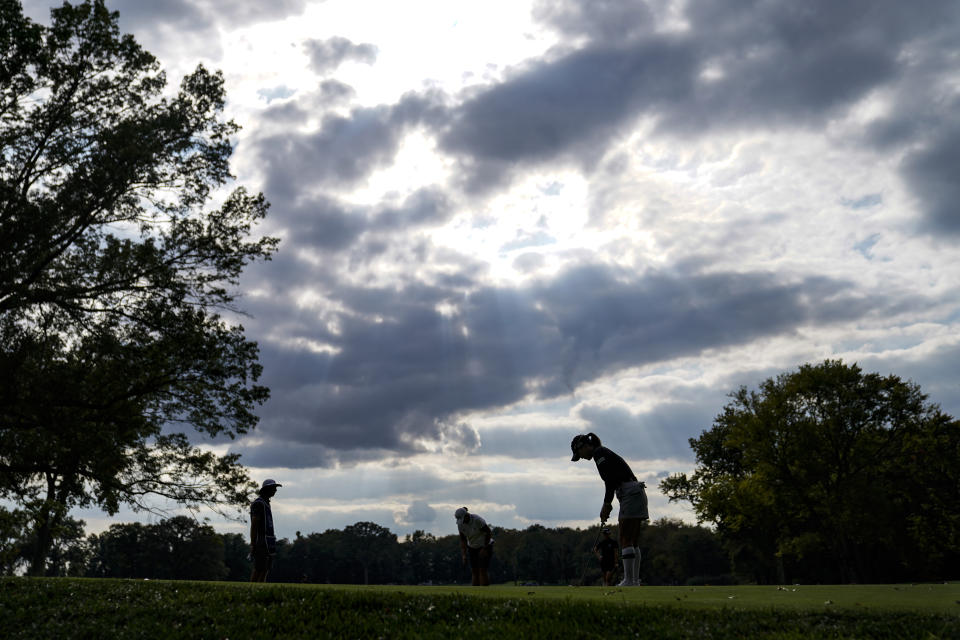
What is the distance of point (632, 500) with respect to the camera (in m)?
13.4

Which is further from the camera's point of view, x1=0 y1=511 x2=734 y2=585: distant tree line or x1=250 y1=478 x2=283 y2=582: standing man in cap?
x1=0 y1=511 x2=734 y2=585: distant tree line

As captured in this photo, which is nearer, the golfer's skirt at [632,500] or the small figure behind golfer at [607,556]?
the golfer's skirt at [632,500]

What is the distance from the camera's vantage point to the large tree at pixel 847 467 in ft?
134

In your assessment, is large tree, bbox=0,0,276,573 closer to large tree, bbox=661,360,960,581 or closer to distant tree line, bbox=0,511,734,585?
large tree, bbox=661,360,960,581

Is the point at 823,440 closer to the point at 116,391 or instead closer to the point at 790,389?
the point at 790,389

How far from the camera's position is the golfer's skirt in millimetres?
13320

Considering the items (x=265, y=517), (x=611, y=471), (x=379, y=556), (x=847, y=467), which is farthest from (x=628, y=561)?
(x=379, y=556)

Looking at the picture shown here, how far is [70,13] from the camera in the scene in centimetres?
1998

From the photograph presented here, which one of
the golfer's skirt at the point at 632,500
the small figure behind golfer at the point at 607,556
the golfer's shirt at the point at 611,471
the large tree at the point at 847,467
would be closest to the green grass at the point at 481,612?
the golfer's skirt at the point at 632,500

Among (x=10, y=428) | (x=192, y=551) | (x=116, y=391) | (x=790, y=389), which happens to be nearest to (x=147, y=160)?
(x=116, y=391)

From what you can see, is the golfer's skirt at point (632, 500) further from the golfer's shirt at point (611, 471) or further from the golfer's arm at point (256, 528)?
the golfer's arm at point (256, 528)

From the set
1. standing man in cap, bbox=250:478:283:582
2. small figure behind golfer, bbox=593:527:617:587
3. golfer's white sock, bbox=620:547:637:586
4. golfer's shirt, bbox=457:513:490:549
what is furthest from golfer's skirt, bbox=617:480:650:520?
standing man in cap, bbox=250:478:283:582

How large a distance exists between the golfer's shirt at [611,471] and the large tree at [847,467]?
105 feet

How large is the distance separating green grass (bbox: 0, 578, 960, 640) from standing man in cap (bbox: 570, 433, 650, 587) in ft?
2.62
